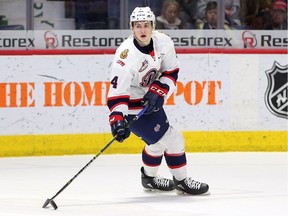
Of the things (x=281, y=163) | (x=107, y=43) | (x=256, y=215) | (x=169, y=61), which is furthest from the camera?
(x=107, y=43)

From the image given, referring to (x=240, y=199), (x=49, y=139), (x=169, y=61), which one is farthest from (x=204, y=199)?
(x=49, y=139)

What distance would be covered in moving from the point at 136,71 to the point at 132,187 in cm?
85

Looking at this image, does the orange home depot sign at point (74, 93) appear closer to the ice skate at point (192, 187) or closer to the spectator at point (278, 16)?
the spectator at point (278, 16)

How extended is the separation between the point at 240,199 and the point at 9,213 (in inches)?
48.1

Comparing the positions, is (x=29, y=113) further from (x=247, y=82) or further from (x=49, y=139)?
(x=247, y=82)

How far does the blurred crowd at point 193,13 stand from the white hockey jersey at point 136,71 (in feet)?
6.12

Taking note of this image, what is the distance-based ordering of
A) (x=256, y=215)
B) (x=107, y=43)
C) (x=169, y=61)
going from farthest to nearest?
(x=107, y=43) < (x=169, y=61) < (x=256, y=215)

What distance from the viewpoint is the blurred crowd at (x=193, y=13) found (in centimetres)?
740

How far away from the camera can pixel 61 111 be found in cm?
718

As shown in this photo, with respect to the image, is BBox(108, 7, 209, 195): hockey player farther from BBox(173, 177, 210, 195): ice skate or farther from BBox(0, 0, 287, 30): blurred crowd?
BBox(0, 0, 287, 30): blurred crowd

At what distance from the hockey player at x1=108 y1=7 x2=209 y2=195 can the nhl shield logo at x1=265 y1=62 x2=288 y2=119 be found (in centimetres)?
184

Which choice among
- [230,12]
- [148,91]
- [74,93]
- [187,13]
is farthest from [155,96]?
[230,12]

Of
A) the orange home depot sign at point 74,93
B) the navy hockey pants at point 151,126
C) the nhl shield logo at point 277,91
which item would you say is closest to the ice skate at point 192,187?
the navy hockey pants at point 151,126

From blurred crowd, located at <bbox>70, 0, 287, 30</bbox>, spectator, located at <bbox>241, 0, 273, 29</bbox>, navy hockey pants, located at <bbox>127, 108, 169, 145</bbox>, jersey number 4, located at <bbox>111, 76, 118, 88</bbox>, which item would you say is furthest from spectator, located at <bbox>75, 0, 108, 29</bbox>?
jersey number 4, located at <bbox>111, 76, 118, 88</bbox>
